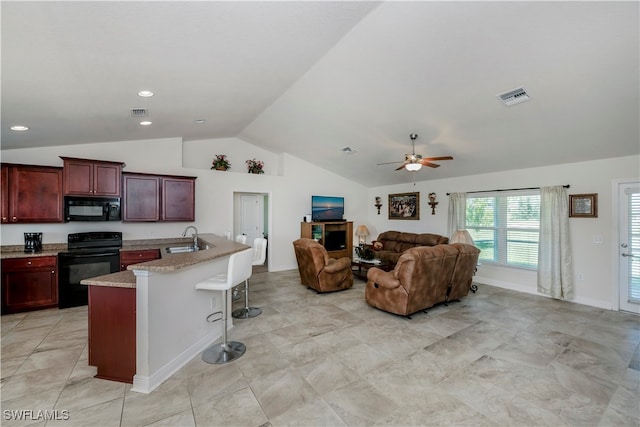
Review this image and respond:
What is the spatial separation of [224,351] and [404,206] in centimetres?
590

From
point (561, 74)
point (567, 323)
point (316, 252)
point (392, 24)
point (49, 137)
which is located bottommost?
point (567, 323)

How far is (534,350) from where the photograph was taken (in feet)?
9.73

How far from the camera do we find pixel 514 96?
10.4 feet

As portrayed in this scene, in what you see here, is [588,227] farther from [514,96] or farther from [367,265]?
[367,265]

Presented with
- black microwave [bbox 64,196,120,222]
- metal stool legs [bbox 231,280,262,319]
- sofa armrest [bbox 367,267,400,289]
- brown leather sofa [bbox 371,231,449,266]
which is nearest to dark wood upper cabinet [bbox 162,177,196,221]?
black microwave [bbox 64,196,120,222]

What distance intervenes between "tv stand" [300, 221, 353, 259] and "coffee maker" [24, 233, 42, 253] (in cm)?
484

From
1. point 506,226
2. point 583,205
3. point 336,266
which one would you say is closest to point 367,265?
point 336,266

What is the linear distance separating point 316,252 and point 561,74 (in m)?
3.86

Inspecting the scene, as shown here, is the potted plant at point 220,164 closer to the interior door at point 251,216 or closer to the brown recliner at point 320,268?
the interior door at point 251,216

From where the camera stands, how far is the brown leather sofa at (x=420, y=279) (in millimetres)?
3697

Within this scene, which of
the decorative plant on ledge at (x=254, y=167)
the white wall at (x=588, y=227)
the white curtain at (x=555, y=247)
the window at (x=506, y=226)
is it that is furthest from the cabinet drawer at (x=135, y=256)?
the white curtain at (x=555, y=247)

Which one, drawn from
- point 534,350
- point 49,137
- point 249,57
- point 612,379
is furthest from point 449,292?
point 49,137

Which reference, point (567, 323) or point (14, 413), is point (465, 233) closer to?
point (567, 323)

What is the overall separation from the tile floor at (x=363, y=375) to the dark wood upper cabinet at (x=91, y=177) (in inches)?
70.8
